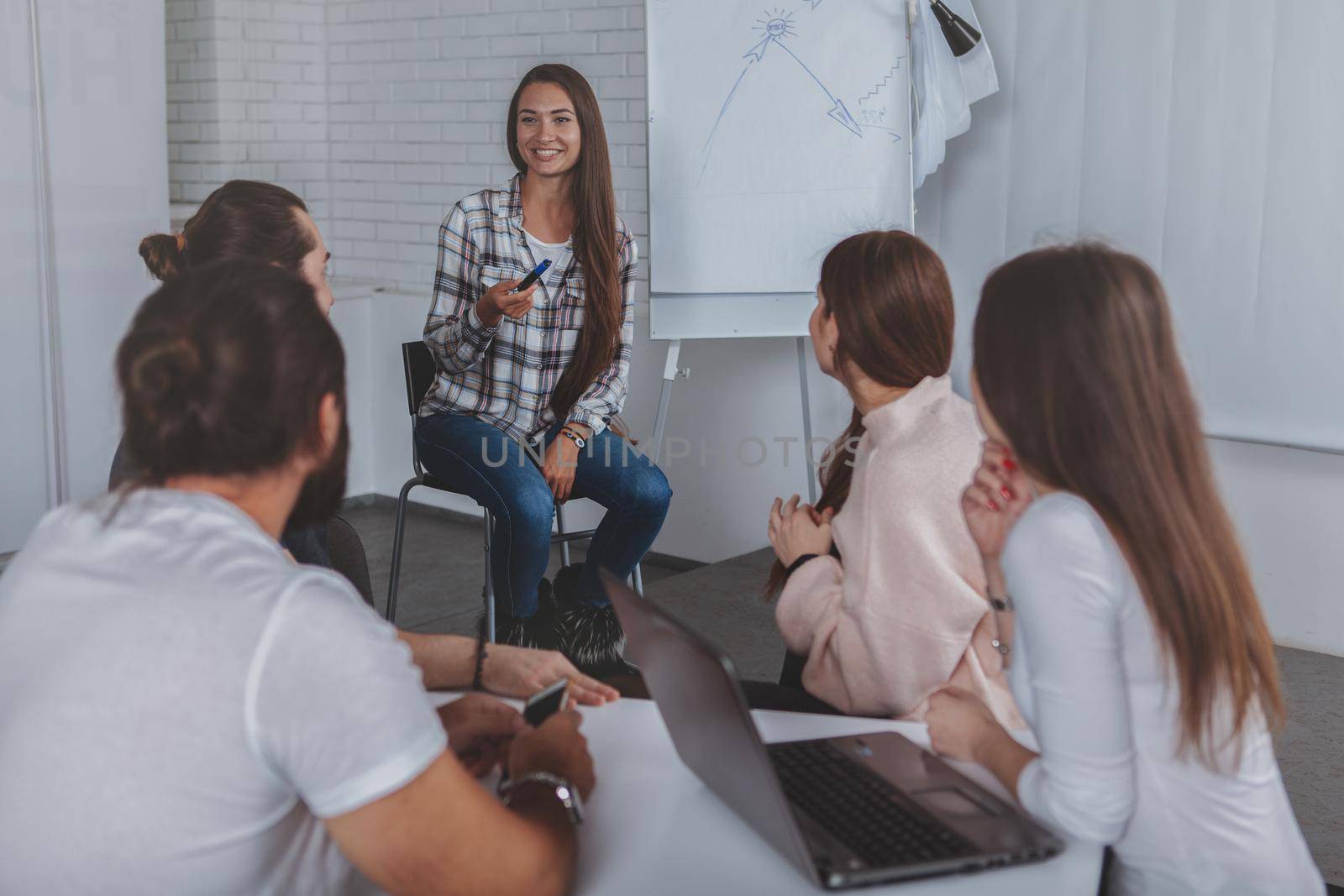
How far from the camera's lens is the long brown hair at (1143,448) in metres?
0.95

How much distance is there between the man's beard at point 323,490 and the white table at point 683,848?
1.08ft

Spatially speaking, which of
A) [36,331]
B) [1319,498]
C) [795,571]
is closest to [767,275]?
[1319,498]

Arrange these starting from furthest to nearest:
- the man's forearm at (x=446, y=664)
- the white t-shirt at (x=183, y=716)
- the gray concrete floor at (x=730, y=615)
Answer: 1. the gray concrete floor at (x=730, y=615)
2. the man's forearm at (x=446, y=664)
3. the white t-shirt at (x=183, y=716)

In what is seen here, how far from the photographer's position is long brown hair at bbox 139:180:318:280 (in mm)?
1947

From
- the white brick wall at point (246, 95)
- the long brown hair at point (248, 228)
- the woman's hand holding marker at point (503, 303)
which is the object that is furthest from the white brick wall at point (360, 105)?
the long brown hair at point (248, 228)

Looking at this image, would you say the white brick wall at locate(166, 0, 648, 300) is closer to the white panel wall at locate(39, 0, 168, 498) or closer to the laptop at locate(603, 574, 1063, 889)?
the white panel wall at locate(39, 0, 168, 498)

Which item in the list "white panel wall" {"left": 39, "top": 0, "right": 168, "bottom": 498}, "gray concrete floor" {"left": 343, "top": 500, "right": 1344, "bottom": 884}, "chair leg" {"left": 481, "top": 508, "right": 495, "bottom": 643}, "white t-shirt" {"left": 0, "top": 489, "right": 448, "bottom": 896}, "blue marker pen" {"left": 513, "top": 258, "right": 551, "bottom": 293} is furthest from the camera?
"white panel wall" {"left": 39, "top": 0, "right": 168, "bottom": 498}

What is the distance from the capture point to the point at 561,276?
302 cm

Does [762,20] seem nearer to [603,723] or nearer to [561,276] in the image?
[561,276]

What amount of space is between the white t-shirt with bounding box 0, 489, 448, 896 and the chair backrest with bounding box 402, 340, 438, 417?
7.15ft

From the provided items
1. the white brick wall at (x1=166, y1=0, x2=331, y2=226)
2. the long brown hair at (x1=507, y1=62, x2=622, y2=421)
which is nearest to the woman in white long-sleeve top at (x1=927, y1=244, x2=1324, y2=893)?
the long brown hair at (x1=507, y1=62, x2=622, y2=421)

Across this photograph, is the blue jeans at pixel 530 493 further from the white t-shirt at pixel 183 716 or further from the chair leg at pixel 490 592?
the white t-shirt at pixel 183 716

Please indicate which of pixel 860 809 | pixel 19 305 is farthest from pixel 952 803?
pixel 19 305

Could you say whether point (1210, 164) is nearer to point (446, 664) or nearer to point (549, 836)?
point (446, 664)
